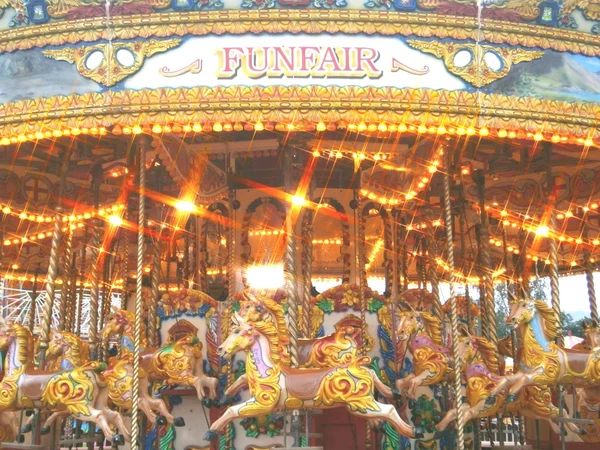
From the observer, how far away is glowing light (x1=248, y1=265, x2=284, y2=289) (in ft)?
33.2

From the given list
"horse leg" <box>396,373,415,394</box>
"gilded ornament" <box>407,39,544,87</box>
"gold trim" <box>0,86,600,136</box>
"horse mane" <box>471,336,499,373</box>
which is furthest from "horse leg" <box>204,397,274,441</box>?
"gilded ornament" <box>407,39,544,87</box>

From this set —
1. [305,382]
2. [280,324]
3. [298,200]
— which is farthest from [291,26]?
[305,382]

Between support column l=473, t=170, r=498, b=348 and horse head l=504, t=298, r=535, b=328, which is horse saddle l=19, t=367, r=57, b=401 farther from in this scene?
support column l=473, t=170, r=498, b=348

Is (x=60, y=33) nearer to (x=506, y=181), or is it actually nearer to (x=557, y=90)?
(x=557, y=90)

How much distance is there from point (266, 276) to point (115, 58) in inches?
180

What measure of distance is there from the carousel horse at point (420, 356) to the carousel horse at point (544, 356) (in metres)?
0.91

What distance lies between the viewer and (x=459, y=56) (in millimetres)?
6578

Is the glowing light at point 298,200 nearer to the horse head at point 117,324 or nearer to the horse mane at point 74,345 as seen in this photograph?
the horse head at point 117,324

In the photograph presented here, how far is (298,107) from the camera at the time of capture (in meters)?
6.25

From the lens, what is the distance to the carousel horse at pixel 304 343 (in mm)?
6727

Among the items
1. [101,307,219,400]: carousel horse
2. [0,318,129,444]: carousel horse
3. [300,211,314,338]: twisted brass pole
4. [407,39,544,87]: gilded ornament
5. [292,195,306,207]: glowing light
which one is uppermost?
[407,39,544,87]: gilded ornament

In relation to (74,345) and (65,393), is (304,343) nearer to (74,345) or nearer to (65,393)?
(65,393)

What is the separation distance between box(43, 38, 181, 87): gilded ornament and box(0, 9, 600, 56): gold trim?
3.5 inches

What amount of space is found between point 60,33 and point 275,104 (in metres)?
2.24
